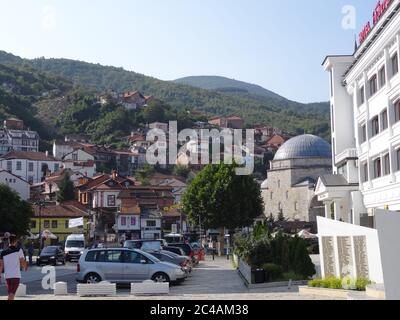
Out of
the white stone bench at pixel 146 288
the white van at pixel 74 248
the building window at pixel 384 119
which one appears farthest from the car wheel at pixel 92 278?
the white van at pixel 74 248

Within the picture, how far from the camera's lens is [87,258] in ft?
74.3

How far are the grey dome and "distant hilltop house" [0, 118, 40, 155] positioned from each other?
74.2 m

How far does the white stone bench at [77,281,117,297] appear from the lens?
19016 mm

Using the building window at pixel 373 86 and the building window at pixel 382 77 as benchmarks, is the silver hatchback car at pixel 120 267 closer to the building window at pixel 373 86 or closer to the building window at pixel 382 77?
the building window at pixel 382 77

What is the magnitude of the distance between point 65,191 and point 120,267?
82.8 m

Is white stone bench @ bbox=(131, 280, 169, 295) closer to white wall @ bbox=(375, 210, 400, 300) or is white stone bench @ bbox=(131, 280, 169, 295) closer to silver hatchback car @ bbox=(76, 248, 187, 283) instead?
silver hatchback car @ bbox=(76, 248, 187, 283)

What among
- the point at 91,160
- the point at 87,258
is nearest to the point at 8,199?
the point at 87,258

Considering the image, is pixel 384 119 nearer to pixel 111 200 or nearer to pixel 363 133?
pixel 363 133

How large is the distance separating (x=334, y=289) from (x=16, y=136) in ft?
432

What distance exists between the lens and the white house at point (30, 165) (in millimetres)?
118688

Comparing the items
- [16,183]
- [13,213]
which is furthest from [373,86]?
[16,183]

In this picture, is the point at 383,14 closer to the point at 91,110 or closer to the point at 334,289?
the point at 334,289

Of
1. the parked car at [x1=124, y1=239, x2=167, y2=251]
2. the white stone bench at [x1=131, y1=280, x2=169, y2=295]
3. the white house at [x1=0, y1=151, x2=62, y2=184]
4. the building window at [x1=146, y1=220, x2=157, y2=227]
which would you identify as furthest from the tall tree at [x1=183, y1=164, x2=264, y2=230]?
the white house at [x1=0, y1=151, x2=62, y2=184]

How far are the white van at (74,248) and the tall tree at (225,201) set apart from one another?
14061 millimetres
